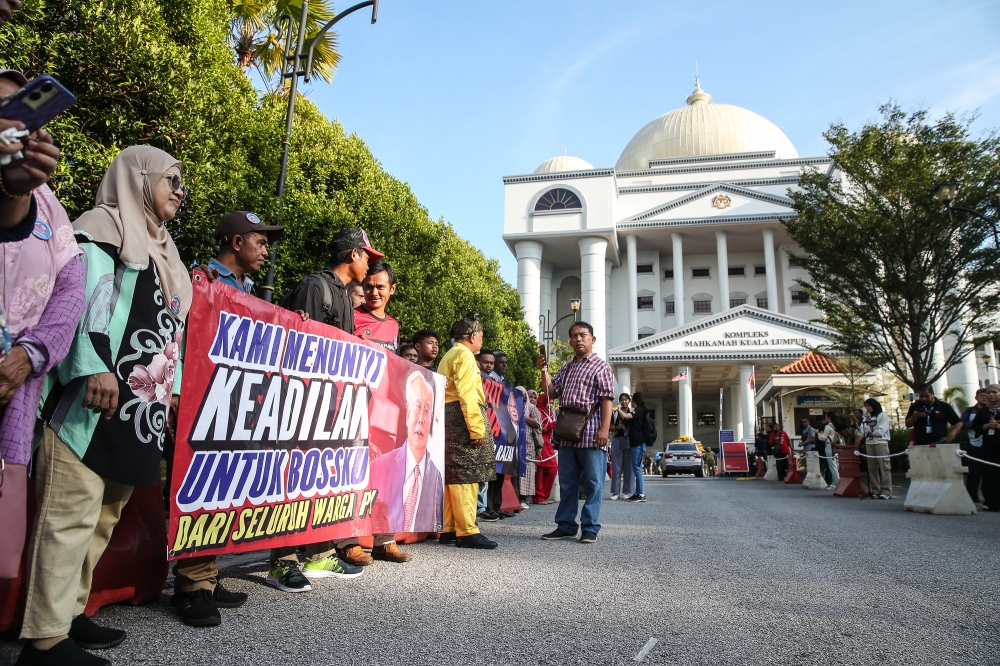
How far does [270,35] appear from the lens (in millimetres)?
14969

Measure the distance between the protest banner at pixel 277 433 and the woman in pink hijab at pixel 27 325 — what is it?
0.81 meters

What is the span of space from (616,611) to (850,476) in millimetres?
10980

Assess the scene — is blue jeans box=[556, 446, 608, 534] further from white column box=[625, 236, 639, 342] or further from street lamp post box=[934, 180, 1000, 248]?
white column box=[625, 236, 639, 342]

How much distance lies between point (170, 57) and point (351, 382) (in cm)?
583

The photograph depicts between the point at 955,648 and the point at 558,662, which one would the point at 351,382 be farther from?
the point at 955,648

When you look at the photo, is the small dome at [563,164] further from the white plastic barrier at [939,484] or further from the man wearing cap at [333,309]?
the man wearing cap at [333,309]

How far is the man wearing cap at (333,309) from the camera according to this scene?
12.5 feet

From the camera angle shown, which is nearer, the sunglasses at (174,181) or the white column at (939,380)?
→ the sunglasses at (174,181)

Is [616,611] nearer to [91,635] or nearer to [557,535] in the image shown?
[91,635]

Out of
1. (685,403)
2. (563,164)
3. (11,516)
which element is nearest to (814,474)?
(11,516)

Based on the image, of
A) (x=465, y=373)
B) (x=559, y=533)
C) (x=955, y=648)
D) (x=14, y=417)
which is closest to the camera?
(x=14, y=417)

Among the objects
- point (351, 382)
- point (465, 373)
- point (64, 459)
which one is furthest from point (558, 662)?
point (465, 373)

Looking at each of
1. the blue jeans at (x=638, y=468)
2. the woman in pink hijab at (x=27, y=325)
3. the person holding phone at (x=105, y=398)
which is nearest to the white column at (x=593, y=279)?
the blue jeans at (x=638, y=468)

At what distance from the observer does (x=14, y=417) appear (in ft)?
6.89
